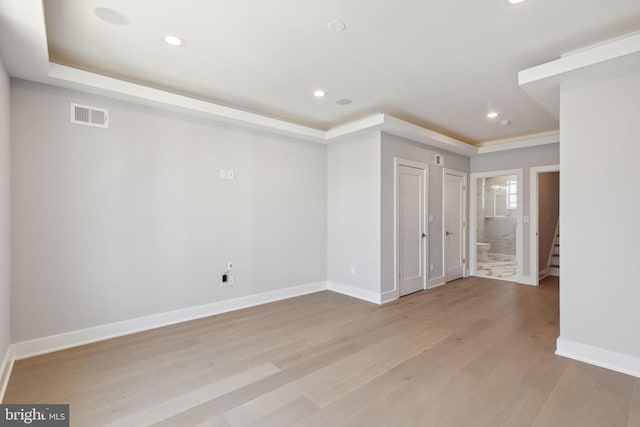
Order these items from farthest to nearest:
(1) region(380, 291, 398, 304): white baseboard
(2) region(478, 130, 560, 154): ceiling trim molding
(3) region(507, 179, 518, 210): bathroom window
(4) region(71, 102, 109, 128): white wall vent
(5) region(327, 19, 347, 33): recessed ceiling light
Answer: (3) region(507, 179, 518, 210): bathroom window
(2) region(478, 130, 560, 154): ceiling trim molding
(1) region(380, 291, 398, 304): white baseboard
(4) region(71, 102, 109, 128): white wall vent
(5) region(327, 19, 347, 33): recessed ceiling light

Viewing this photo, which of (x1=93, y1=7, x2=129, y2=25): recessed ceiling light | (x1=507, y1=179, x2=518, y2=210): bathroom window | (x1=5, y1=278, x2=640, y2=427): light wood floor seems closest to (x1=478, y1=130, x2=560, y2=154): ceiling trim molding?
(x1=5, y1=278, x2=640, y2=427): light wood floor

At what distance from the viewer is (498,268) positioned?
7.21m

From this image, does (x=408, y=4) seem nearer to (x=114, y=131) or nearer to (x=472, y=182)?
(x=114, y=131)

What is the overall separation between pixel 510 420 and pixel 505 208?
8.47 m

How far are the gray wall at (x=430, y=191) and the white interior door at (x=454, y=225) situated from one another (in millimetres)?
200

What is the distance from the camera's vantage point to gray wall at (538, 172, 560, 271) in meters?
A: 5.73

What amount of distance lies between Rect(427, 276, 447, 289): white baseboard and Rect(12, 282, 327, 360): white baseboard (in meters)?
2.29

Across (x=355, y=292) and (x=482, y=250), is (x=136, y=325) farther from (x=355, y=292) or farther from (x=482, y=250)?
(x=482, y=250)

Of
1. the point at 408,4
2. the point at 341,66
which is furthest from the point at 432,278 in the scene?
the point at 408,4

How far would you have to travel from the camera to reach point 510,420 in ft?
6.14

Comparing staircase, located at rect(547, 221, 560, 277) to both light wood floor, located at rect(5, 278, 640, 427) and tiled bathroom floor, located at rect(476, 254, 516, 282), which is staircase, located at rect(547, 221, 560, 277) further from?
light wood floor, located at rect(5, 278, 640, 427)

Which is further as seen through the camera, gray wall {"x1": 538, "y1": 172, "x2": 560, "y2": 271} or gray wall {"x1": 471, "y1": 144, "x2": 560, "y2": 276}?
gray wall {"x1": 538, "y1": 172, "x2": 560, "y2": 271}

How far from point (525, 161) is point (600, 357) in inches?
156

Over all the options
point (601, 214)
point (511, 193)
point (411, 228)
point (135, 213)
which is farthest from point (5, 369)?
point (511, 193)
